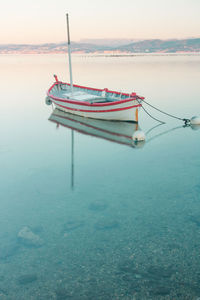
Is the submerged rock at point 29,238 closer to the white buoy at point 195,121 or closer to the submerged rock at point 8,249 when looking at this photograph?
the submerged rock at point 8,249

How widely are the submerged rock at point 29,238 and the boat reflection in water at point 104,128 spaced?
9.64 m

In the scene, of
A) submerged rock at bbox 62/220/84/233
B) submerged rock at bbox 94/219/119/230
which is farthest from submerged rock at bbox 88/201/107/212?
submerged rock at bbox 62/220/84/233

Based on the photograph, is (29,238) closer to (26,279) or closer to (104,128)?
(26,279)

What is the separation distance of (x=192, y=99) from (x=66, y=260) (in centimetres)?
2848

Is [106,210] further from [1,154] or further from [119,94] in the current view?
[119,94]

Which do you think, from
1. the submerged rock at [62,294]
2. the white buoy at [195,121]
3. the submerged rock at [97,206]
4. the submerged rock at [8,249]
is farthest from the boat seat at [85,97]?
the submerged rock at [62,294]

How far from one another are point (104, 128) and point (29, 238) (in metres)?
13.7

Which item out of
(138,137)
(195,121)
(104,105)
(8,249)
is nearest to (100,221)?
(8,249)

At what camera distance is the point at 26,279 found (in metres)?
6.54

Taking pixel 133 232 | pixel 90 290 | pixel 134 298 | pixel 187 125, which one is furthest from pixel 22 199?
pixel 187 125

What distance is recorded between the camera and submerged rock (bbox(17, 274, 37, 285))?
6461mm

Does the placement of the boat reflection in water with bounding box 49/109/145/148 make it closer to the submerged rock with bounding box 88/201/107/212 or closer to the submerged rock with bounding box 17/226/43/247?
the submerged rock with bounding box 88/201/107/212

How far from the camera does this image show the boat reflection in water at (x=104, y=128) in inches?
708

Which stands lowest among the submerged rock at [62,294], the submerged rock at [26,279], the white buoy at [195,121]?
the submerged rock at [62,294]
